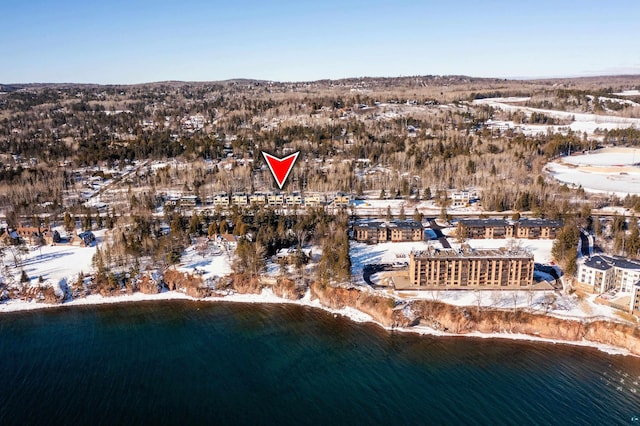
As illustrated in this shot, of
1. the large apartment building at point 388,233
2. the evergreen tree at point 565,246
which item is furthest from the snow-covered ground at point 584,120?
the large apartment building at point 388,233

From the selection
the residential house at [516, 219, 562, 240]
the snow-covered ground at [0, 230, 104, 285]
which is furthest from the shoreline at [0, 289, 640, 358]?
the residential house at [516, 219, 562, 240]

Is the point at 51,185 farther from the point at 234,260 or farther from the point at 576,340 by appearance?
the point at 576,340

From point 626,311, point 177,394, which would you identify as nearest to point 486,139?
point 626,311

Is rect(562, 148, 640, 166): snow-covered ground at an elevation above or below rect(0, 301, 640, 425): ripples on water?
above

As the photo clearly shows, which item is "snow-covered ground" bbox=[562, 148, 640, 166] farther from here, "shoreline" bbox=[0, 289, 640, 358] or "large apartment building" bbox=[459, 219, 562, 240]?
"shoreline" bbox=[0, 289, 640, 358]

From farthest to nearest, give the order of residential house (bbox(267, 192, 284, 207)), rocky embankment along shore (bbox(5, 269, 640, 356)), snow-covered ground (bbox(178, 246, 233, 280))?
residential house (bbox(267, 192, 284, 207)) < snow-covered ground (bbox(178, 246, 233, 280)) < rocky embankment along shore (bbox(5, 269, 640, 356))

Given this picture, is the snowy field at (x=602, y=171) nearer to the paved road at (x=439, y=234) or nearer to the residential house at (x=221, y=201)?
the paved road at (x=439, y=234)
